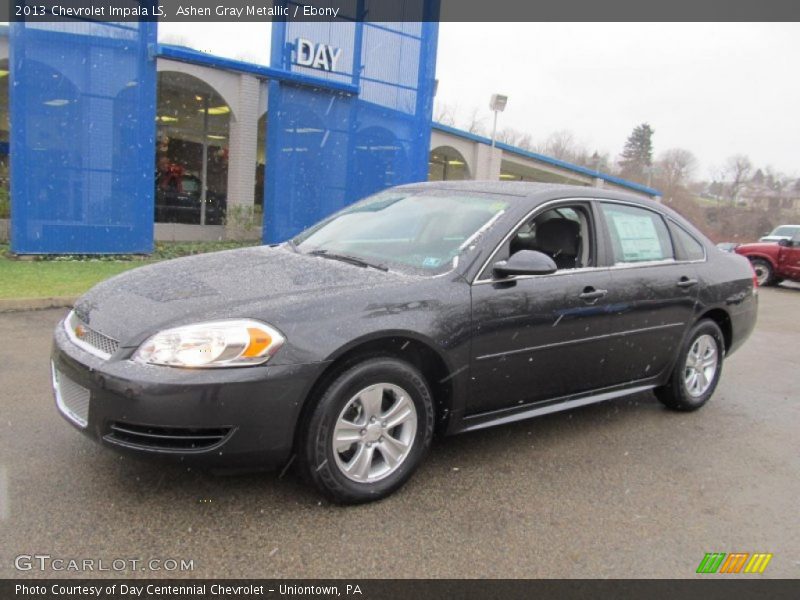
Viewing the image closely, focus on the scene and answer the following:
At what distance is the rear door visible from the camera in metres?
4.18

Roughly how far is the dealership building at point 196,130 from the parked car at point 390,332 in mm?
7529

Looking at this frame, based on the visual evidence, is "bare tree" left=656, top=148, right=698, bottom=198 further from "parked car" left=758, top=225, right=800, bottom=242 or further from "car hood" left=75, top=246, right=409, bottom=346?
"car hood" left=75, top=246, right=409, bottom=346

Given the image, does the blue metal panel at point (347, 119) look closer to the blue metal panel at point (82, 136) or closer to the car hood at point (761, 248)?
the blue metal panel at point (82, 136)

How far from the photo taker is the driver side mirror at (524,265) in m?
3.49

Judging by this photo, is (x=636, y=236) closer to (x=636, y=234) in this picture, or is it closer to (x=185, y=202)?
(x=636, y=234)

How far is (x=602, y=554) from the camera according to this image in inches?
112

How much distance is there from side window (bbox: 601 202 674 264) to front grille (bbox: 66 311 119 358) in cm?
303

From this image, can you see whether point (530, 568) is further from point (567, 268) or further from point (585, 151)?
point (585, 151)

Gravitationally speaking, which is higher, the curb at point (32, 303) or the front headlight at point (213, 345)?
the front headlight at point (213, 345)

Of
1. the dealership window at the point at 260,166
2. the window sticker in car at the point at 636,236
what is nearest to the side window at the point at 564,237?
the window sticker in car at the point at 636,236

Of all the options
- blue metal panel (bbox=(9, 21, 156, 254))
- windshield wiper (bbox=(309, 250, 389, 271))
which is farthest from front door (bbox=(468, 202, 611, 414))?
blue metal panel (bbox=(9, 21, 156, 254))
